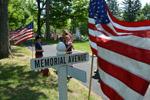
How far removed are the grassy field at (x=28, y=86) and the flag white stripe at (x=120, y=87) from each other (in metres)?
5.96

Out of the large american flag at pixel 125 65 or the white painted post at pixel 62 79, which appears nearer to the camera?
the large american flag at pixel 125 65

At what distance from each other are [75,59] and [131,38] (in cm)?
109

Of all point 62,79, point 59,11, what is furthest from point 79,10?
point 62,79

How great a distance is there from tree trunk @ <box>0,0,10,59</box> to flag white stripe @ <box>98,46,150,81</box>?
38.2 ft

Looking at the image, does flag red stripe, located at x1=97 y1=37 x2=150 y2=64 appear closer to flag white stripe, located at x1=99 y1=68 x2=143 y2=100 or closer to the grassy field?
flag white stripe, located at x1=99 y1=68 x2=143 y2=100

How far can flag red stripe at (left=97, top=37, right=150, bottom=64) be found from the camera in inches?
203

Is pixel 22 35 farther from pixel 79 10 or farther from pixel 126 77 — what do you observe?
pixel 79 10

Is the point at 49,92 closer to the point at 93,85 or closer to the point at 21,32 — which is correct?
the point at 93,85

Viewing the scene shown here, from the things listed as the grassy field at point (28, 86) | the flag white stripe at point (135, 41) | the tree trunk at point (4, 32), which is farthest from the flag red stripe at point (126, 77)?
the tree trunk at point (4, 32)

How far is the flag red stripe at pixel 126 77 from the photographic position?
502cm

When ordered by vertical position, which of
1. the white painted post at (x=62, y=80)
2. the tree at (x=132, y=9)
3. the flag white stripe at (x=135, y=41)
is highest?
the flag white stripe at (x=135, y=41)

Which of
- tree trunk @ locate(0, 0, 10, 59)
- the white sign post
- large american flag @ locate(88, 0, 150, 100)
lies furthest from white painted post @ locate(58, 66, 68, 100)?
tree trunk @ locate(0, 0, 10, 59)

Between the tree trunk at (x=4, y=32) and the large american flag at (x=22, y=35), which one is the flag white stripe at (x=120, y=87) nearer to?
the tree trunk at (x=4, y=32)

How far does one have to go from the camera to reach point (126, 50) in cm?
546
